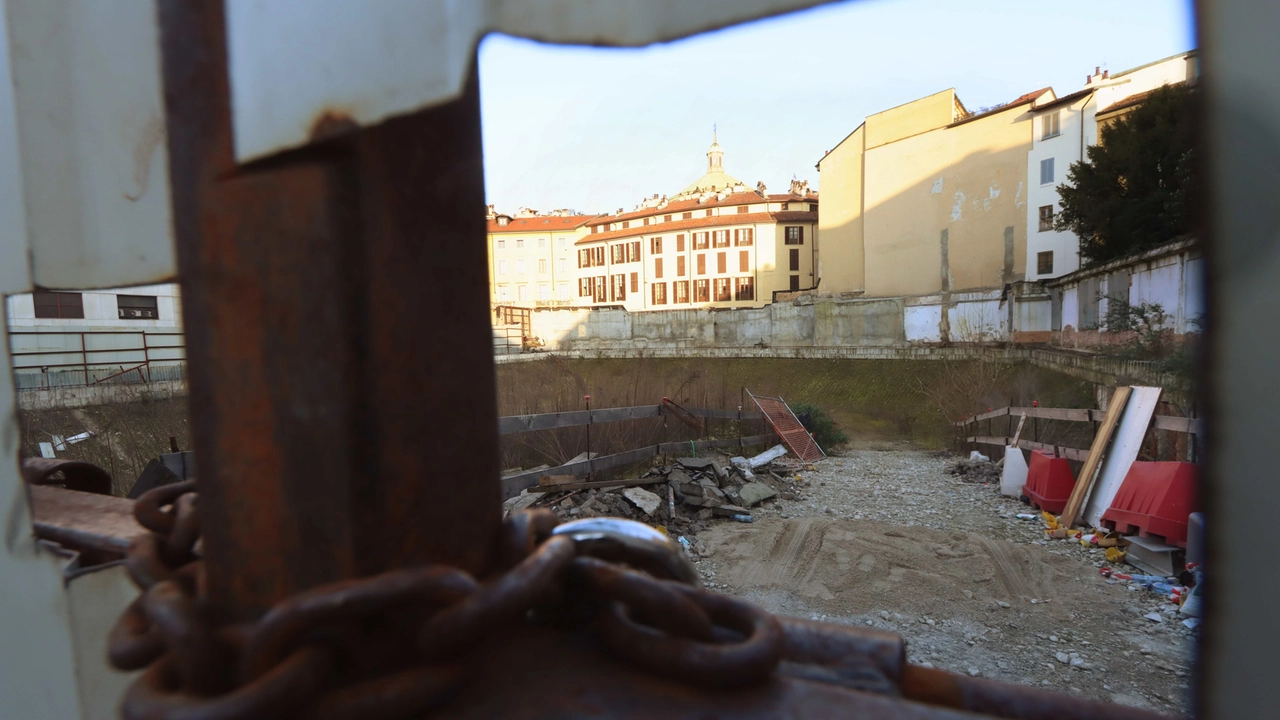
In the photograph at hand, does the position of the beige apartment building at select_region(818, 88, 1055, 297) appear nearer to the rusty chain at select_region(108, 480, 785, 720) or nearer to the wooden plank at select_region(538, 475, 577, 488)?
the wooden plank at select_region(538, 475, 577, 488)

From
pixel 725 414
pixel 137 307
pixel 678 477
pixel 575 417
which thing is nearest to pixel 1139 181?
pixel 725 414

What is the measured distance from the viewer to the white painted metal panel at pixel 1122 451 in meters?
7.25

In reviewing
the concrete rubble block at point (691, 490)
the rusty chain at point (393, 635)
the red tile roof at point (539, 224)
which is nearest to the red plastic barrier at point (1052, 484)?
the concrete rubble block at point (691, 490)

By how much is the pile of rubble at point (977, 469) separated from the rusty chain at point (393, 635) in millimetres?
11589

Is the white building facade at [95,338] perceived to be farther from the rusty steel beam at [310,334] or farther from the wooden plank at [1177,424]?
the wooden plank at [1177,424]

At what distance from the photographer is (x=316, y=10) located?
544 millimetres

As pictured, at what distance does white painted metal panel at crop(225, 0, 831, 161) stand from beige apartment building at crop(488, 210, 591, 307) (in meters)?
56.3

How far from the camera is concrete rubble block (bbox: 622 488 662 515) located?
8203 mm

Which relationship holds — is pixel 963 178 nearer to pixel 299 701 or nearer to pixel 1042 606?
pixel 1042 606

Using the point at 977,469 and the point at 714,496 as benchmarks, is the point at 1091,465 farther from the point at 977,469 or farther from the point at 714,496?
the point at 714,496

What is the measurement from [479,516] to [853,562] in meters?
7.10

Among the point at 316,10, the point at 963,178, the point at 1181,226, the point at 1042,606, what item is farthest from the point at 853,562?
the point at 963,178

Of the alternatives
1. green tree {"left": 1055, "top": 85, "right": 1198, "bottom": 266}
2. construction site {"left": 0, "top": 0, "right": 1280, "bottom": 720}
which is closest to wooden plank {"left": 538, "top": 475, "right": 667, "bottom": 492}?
construction site {"left": 0, "top": 0, "right": 1280, "bottom": 720}

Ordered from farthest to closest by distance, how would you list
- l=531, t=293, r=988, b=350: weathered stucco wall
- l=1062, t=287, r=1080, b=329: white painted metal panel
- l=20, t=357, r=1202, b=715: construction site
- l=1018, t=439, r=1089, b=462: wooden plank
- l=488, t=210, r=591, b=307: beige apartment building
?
l=488, t=210, r=591, b=307: beige apartment building
l=531, t=293, r=988, b=350: weathered stucco wall
l=1062, t=287, r=1080, b=329: white painted metal panel
l=1018, t=439, r=1089, b=462: wooden plank
l=20, t=357, r=1202, b=715: construction site
